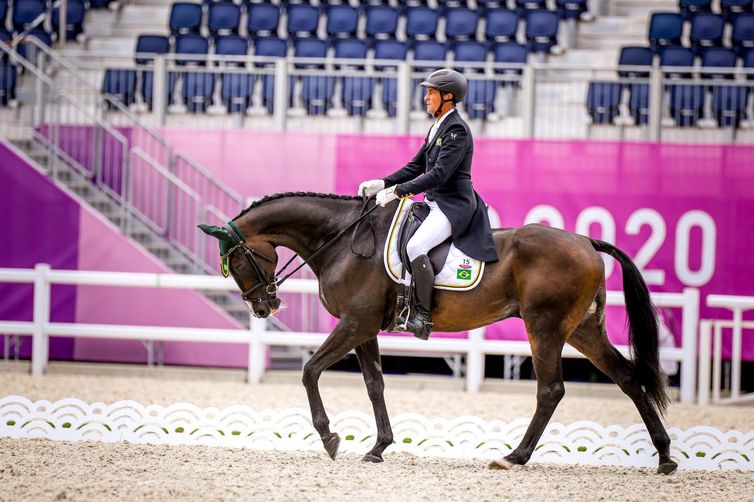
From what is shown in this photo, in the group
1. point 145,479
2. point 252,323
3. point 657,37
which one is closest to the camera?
point 145,479

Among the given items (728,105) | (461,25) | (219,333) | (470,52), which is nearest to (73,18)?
(461,25)

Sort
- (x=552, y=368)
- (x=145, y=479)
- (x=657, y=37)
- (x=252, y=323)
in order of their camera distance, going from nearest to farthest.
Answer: (x=145, y=479)
(x=552, y=368)
(x=252, y=323)
(x=657, y=37)

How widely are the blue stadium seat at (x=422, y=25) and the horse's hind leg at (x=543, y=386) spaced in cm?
1001

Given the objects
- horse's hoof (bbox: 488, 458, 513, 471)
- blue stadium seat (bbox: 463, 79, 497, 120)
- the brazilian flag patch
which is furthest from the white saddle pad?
blue stadium seat (bbox: 463, 79, 497, 120)

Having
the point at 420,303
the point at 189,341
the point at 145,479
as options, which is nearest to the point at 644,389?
the point at 420,303

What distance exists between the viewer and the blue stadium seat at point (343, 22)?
15.8 m

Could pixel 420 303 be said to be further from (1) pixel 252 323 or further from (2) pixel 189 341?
(2) pixel 189 341

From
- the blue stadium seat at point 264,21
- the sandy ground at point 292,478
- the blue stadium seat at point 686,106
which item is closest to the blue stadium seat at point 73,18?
the blue stadium seat at point 264,21

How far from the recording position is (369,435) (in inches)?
270

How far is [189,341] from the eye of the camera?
38.3 ft

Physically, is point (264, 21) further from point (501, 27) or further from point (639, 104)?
point (639, 104)

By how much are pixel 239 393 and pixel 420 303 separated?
4232mm

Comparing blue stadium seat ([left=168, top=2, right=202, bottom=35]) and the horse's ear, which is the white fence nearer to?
the horse's ear

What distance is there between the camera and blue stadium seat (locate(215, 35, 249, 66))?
1538cm
